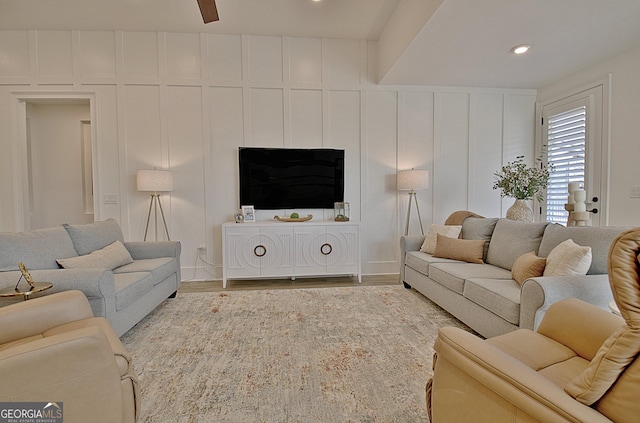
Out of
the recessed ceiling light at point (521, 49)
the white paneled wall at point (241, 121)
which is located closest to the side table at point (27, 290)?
the white paneled wall at point (241, 121)

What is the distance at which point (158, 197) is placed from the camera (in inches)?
164

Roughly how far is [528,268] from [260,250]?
284cm

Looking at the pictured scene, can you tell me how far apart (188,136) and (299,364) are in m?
3.40

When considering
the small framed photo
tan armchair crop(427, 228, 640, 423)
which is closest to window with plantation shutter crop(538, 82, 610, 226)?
tan armchair crop(427, 228, 640, 423)

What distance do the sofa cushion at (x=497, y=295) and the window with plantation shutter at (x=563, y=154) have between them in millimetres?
2452

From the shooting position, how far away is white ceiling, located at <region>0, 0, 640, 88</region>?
106 inches

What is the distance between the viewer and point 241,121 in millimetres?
4273

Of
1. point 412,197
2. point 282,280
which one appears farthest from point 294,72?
point 282,280

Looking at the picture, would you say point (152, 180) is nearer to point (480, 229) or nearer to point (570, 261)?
point (480, 229)

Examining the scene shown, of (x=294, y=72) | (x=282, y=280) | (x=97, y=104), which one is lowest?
(x=282, y=280)

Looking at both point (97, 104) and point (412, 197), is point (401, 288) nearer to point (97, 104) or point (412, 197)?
point (412, 197)

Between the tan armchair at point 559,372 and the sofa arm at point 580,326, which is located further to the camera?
the sofa arm at point 580,326

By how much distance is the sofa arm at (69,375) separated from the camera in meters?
1.09

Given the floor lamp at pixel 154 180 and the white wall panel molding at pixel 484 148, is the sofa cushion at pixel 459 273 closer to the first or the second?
the white wall panel molding at pixel 484 148
